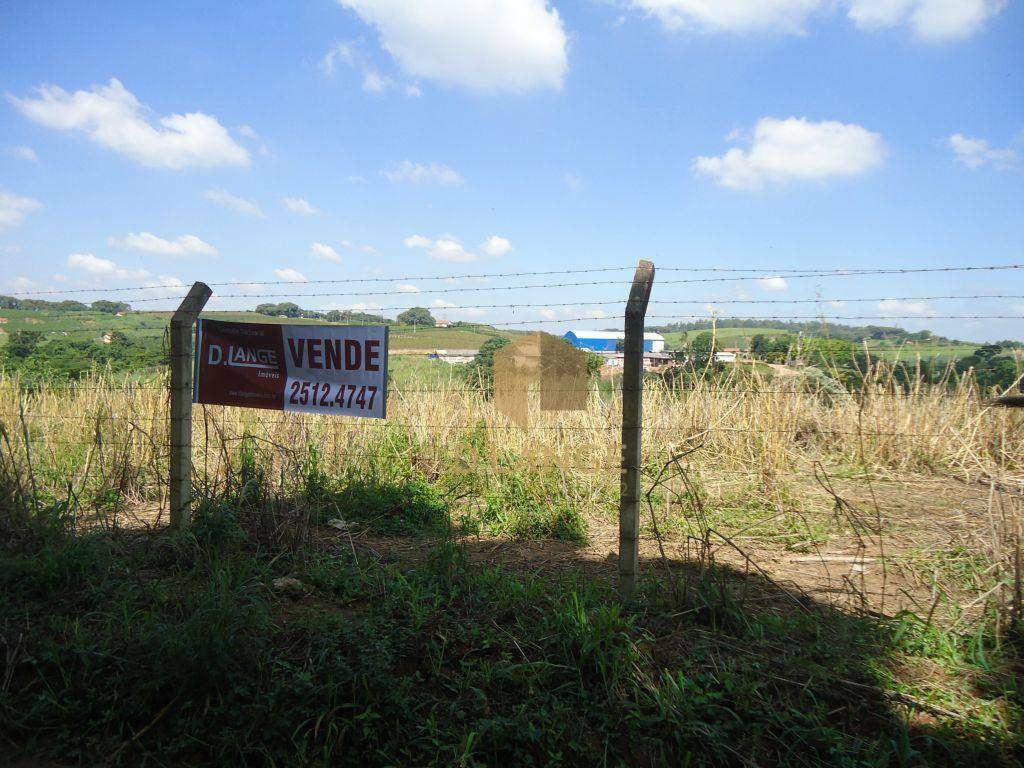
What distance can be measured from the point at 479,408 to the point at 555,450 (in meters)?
1.27

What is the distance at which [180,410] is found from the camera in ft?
13.5

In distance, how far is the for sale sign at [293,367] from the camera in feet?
14.1

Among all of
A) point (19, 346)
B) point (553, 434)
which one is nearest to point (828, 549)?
point (553, 434)

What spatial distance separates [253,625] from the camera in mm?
2953

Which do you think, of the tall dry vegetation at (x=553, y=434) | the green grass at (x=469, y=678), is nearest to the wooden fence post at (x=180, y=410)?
the green grass at (x=469, y=678)

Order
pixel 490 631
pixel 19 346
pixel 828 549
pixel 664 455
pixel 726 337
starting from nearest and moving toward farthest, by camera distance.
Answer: pixel 490 631 < pixel 828 549 < pixel 664 455 < pixel 726 337 < pixel 19 346

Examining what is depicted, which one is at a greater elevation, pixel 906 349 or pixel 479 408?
pixel 906 349

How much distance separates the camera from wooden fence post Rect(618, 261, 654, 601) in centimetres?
330

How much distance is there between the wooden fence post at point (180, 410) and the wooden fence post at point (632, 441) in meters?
2.96

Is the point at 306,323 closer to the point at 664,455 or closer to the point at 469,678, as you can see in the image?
the point at 469,678

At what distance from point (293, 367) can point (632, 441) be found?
2.52 metres

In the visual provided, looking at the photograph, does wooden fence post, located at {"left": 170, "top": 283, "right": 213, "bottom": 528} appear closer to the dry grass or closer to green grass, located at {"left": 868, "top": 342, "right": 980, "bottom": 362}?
the dry grass

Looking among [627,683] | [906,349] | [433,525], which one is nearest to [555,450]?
[433,525]

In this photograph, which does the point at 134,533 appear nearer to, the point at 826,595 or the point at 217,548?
the point at 217,548
